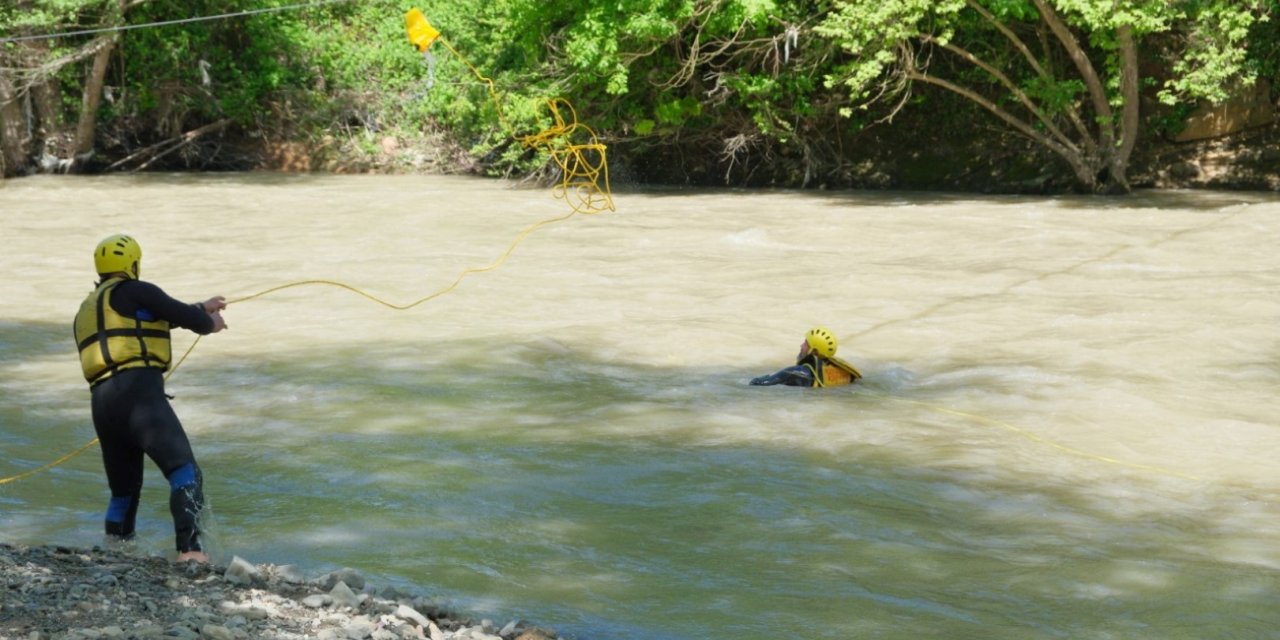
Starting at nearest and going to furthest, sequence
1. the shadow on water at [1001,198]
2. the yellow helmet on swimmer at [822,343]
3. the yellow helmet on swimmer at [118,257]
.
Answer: the yellow helmet on swimmer at [118,257]
the yellow helmet on swimmer at [822,343]
the shadow on water at [1001,198]

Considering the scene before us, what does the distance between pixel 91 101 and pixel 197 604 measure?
2592cm

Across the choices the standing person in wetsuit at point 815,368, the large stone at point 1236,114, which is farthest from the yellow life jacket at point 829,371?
the large stone at point 1236,114

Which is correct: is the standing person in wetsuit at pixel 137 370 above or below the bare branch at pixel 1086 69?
below

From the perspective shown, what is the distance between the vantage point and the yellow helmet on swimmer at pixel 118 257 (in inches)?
255

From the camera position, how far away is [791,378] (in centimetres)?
1028

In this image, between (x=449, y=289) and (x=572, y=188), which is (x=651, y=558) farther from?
(x=572, y=188)

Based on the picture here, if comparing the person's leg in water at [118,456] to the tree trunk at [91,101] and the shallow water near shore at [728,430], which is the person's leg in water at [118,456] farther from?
the tree trunk at [91,101]

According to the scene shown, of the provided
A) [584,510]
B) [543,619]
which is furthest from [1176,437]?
[543,619]

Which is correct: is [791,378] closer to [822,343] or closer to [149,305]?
[822,343]

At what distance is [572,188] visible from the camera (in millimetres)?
26109

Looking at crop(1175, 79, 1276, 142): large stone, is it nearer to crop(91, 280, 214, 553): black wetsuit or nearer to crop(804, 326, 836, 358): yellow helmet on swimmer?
crop(804, 326, 836, 358): yellow helmet on swimmer

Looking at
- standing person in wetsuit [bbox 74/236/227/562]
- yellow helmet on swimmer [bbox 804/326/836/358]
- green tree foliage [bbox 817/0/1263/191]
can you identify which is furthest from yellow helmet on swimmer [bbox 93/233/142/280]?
green tree foliage [bbox 817/0/1263/191]

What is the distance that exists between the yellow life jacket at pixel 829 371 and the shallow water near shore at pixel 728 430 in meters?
0.21

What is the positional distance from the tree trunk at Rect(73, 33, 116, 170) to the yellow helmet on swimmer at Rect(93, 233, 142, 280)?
22.6 meters
